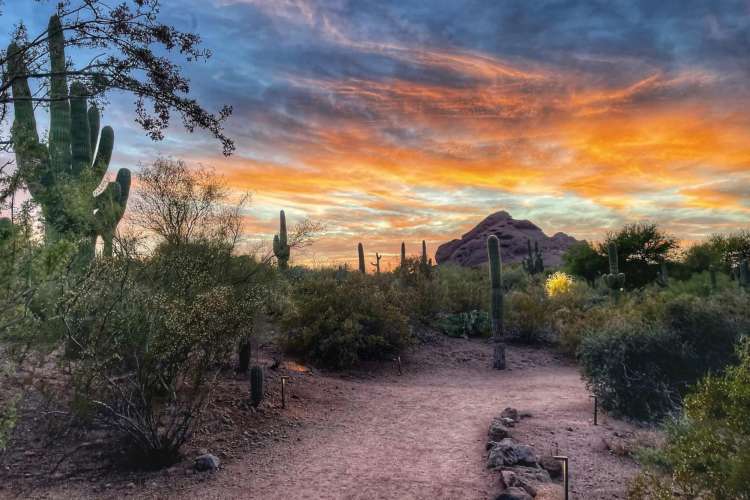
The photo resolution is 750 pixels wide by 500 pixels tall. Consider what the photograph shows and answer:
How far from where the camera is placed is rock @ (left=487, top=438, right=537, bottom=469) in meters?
7.19

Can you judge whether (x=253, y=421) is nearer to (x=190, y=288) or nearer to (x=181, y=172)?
(x=190, y=288)

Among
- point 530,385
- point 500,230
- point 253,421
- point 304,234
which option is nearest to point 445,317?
point 530,385

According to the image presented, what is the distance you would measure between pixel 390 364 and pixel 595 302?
1169 centimetres

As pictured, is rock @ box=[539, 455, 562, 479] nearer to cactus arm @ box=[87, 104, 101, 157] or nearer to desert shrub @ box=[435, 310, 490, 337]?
desert shrub @ box=[435, 310, 490, 337]

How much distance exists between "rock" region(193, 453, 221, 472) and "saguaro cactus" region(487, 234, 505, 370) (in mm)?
10946

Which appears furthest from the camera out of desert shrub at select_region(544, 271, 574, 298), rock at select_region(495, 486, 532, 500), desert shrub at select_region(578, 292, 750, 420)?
desert shrub at select_region(544, 271, 574, 298)

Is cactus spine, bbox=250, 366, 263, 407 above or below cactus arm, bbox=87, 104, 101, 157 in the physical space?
below

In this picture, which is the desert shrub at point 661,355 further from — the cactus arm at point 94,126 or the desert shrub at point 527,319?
the cactus arm at point 94,126

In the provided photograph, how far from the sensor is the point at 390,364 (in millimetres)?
16312

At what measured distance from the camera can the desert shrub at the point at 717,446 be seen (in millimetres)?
3862

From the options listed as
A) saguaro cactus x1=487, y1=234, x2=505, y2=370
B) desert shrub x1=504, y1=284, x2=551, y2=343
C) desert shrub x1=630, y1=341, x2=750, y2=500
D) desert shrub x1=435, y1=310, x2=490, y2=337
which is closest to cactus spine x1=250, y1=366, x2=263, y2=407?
desert shrub x1=630, y1=341, x2=750, y2=500

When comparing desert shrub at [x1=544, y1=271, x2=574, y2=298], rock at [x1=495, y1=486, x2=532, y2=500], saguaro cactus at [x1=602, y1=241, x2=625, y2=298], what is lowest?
rock at [x1=495, y1=486, x2=532, y2=500]

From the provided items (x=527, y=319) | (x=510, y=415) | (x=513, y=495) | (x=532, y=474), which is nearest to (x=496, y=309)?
(x=527, y=319)

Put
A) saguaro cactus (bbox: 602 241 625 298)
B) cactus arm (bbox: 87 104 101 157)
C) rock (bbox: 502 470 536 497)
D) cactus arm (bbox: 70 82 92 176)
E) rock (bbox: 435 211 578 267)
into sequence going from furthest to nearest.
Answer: rock (bbox: 435 211 578 267), saguaro cactus (bbox: 602 241 625 298), cactus arm (bbox: 87 104 101 157), cactus arm (bbox: 70 82 92 176), rock (bbox: 502 470 536 497)
